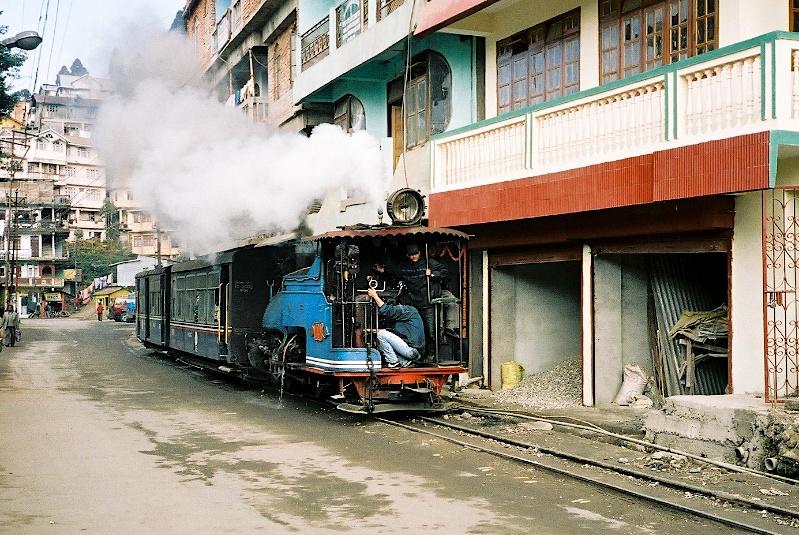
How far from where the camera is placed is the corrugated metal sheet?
13.6m

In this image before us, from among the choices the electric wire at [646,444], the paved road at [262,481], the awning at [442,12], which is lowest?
the paved road at [262,481]

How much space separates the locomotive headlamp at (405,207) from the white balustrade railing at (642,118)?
172 centimetres

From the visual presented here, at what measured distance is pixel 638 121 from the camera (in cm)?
1221

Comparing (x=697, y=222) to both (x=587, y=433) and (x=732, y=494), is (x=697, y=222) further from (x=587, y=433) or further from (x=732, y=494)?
(x=732, y=494)

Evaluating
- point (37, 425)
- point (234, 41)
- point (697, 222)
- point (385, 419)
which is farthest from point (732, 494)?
point (234, 41)

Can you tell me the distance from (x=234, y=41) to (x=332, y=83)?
9.84 meters

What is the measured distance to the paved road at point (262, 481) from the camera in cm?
745

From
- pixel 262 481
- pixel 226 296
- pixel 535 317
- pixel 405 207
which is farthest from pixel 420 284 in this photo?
pixel 226 296

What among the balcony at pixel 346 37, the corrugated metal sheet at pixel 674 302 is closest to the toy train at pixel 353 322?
the corrugated metal sheet at pixel 674 302

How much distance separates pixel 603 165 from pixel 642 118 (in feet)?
2.87

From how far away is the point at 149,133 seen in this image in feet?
80.0

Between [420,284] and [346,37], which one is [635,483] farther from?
[346,37]

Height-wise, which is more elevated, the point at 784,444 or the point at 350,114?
the point at 350,114

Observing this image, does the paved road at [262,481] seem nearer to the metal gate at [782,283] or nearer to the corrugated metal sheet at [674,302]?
the metal gate at [782,283]
